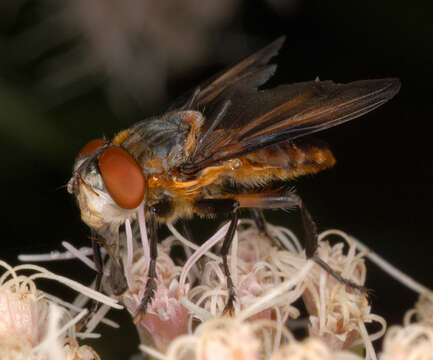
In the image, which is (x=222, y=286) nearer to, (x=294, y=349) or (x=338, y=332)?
(x=338, y=332)

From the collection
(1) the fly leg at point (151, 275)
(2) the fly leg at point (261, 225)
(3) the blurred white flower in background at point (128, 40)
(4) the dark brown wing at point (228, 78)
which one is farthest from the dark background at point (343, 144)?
(1) the fly leg at point (151, 275)

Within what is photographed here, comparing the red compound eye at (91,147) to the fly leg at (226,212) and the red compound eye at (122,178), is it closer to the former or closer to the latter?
the red compound eye at (122,178)

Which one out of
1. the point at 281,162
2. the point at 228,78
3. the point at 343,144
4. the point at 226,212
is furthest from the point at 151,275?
the point at 343,144

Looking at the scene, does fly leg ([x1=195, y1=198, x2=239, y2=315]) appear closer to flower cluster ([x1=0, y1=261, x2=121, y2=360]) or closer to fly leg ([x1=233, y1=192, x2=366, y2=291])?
fly leg ([x1=233, y1=192, x2=366, y2=291])

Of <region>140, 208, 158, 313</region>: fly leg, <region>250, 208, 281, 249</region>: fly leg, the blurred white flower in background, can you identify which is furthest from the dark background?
<region>140, 208, 158, 313</region>: fly leg

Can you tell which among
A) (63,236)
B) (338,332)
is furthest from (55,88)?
(338,332)

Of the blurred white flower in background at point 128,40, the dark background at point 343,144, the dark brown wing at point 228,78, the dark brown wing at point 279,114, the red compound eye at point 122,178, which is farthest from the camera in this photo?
the blurred white flower in background at point 128,40
